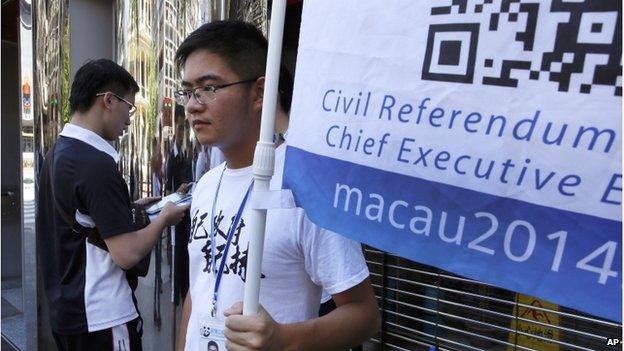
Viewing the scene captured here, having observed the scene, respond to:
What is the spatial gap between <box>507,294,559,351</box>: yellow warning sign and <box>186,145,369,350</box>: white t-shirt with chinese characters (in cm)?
172

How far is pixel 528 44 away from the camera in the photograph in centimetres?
107

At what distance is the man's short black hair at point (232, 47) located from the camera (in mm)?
2016

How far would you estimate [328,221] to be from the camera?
1.37m

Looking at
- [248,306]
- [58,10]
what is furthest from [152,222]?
[58,10]

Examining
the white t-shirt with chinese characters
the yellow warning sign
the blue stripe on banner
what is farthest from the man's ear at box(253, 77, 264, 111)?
the yellow warning sign

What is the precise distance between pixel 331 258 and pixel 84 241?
185 centimetres

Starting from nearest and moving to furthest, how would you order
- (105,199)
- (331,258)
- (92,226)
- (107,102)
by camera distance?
(331,258)
(105,199)
(92,226)
(107,102)

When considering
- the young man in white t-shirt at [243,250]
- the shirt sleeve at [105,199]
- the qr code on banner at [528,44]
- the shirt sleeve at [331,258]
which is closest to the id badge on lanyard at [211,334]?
the young man in white t-shirt at [243,250]

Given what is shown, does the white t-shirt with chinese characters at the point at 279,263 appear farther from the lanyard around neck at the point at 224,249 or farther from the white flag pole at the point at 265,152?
the white flag pole at the point at 265,152

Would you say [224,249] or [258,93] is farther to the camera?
[258,93]

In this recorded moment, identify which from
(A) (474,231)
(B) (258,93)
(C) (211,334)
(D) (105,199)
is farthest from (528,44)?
(D) (105,199)

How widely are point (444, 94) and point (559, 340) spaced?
7.92 ft

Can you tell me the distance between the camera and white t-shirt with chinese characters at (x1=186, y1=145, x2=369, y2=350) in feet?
5.61

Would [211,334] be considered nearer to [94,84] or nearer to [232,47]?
[232,47]
